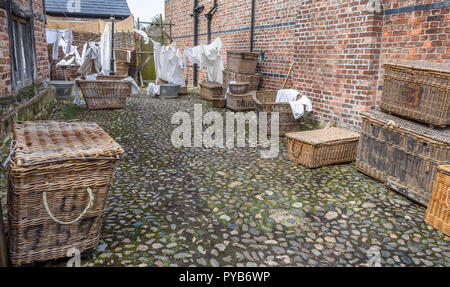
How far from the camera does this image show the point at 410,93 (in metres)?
3.98

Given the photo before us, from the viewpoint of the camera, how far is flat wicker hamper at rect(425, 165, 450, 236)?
3.08 meters

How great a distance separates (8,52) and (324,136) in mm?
5010

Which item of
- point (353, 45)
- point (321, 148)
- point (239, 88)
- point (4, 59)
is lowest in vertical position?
point (321, 148)

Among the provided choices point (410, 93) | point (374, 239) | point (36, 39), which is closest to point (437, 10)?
point (410, 93)

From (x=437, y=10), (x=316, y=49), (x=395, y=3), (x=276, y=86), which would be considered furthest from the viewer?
(x=276, y=86)

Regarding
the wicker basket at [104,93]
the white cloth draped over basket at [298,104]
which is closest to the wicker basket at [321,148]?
the white cloth draped over basket at [298,104]

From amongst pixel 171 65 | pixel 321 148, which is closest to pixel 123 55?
pixel 171 65

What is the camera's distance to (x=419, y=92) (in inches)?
152

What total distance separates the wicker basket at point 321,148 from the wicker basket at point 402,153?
373mm

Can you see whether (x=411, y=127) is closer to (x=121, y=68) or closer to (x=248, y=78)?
(x=248, y=78)

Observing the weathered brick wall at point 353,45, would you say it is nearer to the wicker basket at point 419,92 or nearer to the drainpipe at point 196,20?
the wicker basket at point 419,92

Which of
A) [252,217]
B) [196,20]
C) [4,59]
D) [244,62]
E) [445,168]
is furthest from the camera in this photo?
[196,20]

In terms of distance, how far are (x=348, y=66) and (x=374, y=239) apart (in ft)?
12.3

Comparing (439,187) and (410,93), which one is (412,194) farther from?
(410,93)
